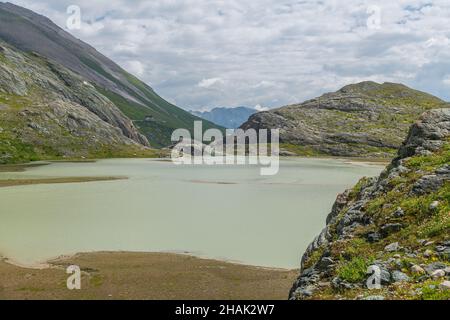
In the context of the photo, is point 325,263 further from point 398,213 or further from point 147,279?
point 147,279

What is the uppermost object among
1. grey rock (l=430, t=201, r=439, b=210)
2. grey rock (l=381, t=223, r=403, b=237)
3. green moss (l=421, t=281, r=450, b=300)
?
grey rock (l=430, t=201, r=439, b=210)

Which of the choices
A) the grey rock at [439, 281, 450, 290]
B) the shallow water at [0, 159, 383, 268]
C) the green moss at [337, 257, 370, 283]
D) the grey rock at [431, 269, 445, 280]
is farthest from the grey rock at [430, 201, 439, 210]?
the shallow water at [0, 159, 383, 268]

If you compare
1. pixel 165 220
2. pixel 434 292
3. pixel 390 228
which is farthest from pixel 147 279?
pixel 165 220

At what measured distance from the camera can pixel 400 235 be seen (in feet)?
67.1

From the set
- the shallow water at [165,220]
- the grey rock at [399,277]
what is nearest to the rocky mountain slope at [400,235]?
the grey rock at [399,277]

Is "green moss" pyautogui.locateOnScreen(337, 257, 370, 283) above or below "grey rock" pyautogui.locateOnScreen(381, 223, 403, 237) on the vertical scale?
below

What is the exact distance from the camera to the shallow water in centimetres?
4006

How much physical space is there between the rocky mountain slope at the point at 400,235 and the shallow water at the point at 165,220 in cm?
1249

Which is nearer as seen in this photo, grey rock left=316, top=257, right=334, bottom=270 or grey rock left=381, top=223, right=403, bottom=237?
grey rock left=316, top=257, right=334, bottom=270

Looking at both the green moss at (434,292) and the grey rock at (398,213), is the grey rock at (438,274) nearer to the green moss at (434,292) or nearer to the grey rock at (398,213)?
the green moss at (434,292)

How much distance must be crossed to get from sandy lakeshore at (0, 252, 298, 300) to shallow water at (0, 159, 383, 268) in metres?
2.93

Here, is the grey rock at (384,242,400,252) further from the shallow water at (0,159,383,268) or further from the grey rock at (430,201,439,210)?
the shallow water at (0,159,383,268)
